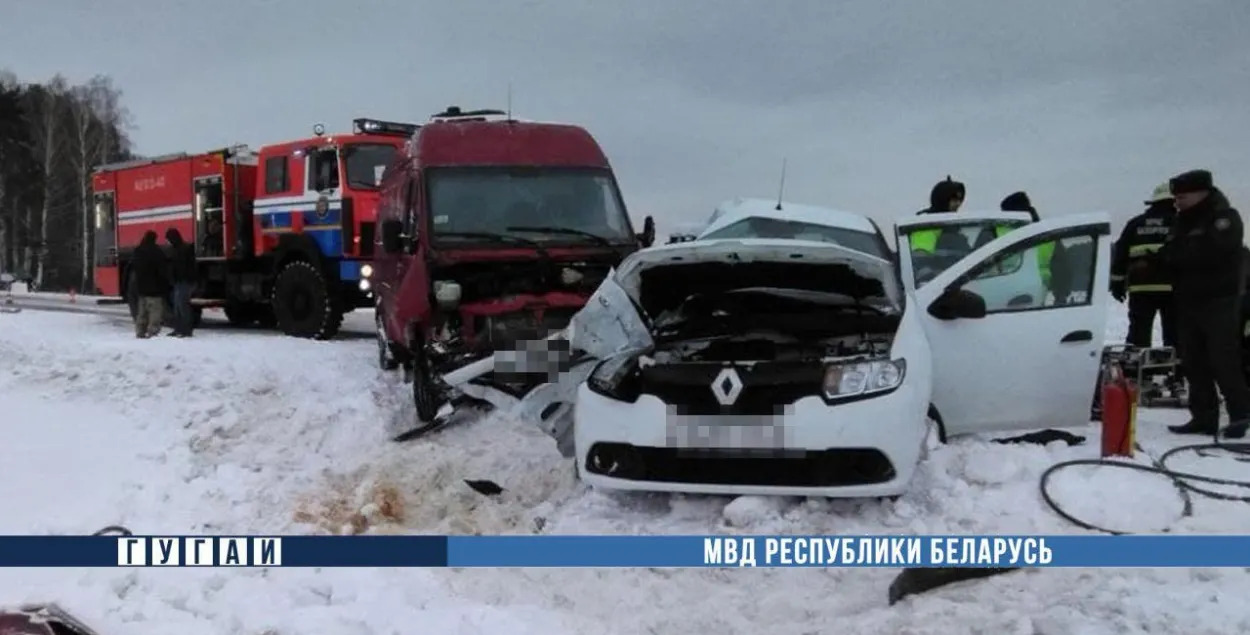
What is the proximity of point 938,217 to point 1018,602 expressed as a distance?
4095 mm

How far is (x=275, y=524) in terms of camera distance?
5441 mm

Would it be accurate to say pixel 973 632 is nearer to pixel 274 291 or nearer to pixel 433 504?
pixel 433 504

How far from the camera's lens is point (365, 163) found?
478 inches

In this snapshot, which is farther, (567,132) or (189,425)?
(567,132)

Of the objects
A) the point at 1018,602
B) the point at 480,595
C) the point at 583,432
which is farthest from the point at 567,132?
the point at 1018,602

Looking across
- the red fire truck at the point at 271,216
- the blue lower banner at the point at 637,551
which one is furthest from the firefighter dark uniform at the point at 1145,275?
the red fire truck at the point at 271,216

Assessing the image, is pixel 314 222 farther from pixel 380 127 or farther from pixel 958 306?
pixel 958 306

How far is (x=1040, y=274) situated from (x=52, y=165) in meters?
9.65

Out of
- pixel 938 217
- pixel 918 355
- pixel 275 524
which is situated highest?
pixel 938 217

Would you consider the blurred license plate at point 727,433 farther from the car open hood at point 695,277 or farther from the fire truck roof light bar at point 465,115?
the fire truck roof light bar at point 465,115

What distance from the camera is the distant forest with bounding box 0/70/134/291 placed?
24.6ft

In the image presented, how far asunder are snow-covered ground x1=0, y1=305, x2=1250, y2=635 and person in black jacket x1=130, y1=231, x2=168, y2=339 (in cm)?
544

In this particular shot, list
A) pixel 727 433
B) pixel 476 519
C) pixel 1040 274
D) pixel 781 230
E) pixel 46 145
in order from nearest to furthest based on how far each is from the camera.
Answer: pixel 727 433 → pixel 476 519 → pixel 1040 274 → pixel 781 230 → pixel 46 145

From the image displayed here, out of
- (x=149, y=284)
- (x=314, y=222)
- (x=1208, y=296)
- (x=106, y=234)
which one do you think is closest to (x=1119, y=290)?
(x=1208, y=296)
